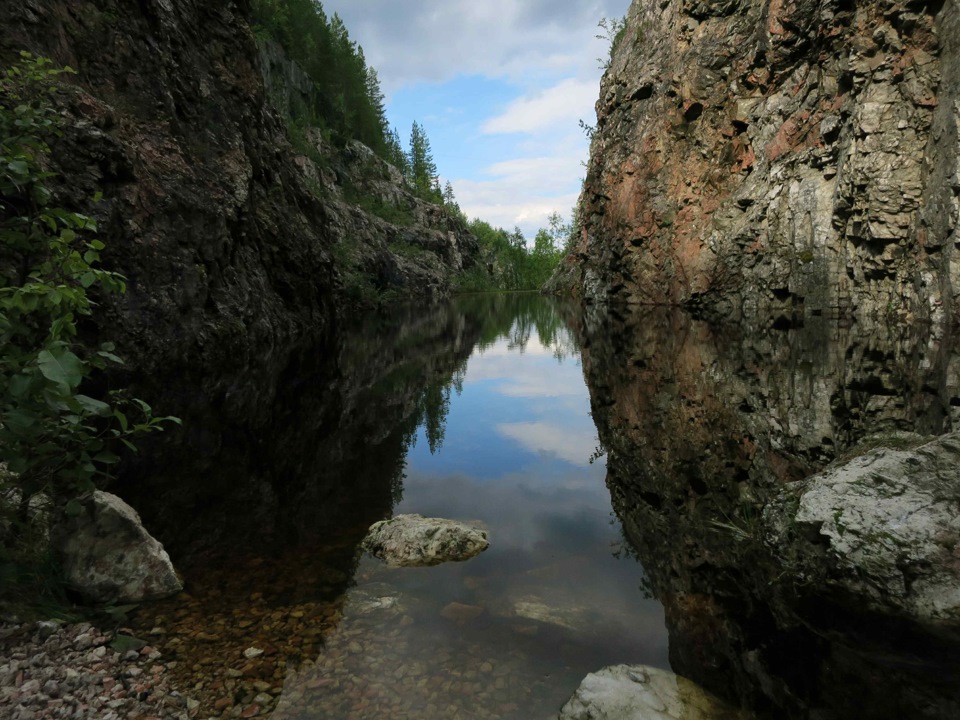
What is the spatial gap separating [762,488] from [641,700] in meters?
4.08

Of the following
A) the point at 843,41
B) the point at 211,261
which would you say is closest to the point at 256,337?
the point at 211,261

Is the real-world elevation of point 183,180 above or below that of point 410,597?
above

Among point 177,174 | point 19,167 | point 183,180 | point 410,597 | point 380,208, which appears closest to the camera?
point 19,167

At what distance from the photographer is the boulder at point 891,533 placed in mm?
3629

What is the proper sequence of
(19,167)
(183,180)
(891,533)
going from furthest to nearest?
1. (183,180)
2. (891,533)
3. (19,167)

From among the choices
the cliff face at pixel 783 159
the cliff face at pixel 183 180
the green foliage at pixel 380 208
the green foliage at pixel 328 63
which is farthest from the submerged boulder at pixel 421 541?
the green foliage at pixel 380 208

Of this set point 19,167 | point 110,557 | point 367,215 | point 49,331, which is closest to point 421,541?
point 110,557

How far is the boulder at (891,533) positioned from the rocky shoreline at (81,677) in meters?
4.67

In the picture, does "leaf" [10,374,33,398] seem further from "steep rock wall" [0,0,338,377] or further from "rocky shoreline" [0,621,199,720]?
"steep rock wall" [0,0,338,377]

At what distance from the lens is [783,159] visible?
2678 centimetres

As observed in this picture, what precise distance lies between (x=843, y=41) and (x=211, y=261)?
26.3m

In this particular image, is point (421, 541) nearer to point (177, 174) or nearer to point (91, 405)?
point (91, 405)

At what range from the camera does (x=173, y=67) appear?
22844 mm

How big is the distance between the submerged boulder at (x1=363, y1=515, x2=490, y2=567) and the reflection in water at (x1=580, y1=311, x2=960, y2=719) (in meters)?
2.02
